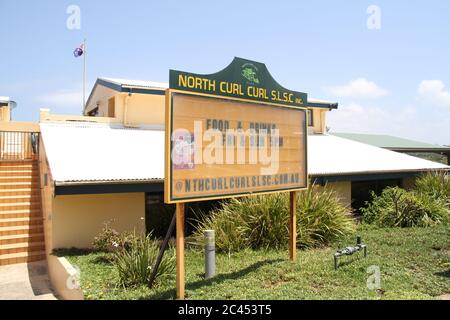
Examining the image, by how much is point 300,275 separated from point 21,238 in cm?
848

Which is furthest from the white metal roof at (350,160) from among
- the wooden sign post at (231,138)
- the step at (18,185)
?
the step at (18,185)

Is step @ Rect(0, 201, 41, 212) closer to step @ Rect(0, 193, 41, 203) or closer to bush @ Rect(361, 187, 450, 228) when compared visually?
step @ Rect(0, 193, 41, 203)

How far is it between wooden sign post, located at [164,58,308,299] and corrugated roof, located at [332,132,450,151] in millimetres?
20073

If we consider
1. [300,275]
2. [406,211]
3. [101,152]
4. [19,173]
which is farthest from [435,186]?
[19,173]

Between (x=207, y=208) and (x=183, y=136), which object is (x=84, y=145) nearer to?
(x=207, y=208)

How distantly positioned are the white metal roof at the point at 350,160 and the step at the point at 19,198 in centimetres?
945

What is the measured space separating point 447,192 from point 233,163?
11.8 metres

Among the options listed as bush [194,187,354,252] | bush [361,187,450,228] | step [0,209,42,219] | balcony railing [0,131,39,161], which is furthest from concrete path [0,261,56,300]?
bush [361,187,450,228]

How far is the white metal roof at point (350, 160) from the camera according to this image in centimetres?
1390

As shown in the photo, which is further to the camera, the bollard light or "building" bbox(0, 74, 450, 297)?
"building" bbox(0, 74, 450, 297)

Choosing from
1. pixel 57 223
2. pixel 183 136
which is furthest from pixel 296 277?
pixel 57 223

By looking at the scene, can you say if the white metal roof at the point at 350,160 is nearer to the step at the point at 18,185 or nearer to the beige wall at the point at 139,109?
the beige wall at the point at 139,109

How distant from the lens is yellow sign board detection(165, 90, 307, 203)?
6.05m

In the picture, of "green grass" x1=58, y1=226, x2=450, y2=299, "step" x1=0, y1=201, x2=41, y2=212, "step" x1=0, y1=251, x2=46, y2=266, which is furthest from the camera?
"step" x1=0, y1=201, x2=41, y2=212
